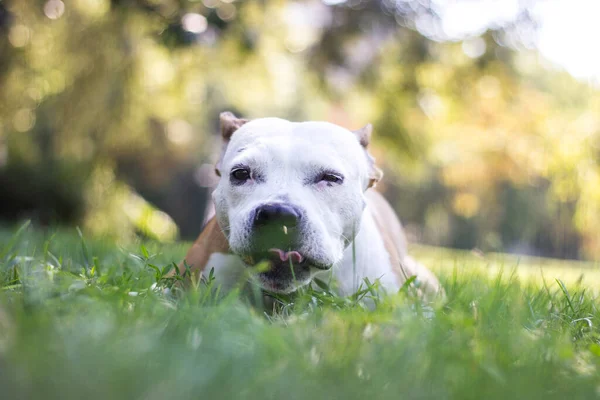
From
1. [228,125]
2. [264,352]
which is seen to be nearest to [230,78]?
[228,125]

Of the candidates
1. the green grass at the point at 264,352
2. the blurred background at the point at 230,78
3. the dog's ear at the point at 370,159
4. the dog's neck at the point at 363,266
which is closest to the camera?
the green grass at the point at 264,352

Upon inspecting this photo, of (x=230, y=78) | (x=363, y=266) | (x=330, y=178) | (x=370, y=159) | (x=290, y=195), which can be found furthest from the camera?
(x=230, y=78)

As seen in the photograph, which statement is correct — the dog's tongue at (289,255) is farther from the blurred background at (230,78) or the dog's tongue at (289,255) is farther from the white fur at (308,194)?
the blurred background at (230,78)

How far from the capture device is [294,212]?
244 cm

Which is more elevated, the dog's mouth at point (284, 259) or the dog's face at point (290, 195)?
the dog's face at point (290, 195)

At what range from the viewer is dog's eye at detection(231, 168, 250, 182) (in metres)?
2.82

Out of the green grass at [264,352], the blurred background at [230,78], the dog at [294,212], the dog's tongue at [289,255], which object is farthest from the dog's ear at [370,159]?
the blurred background at [230,78]

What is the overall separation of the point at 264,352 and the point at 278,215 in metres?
0.89

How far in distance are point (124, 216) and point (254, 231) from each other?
9.30 meters

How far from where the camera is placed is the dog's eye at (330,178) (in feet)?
9.22

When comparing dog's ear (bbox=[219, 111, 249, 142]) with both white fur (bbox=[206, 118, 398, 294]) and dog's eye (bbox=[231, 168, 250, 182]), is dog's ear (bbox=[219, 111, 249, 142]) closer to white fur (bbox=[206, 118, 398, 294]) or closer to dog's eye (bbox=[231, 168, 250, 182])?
white fur (bbox=[206, 118, 398, 294])

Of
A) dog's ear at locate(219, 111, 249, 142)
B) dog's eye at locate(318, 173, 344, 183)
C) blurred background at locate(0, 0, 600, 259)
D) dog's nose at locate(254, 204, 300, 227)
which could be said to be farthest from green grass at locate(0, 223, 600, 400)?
blurred background at locate(0, 0, 600, 259)

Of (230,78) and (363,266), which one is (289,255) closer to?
(363,266)

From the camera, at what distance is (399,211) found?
98.6ft
